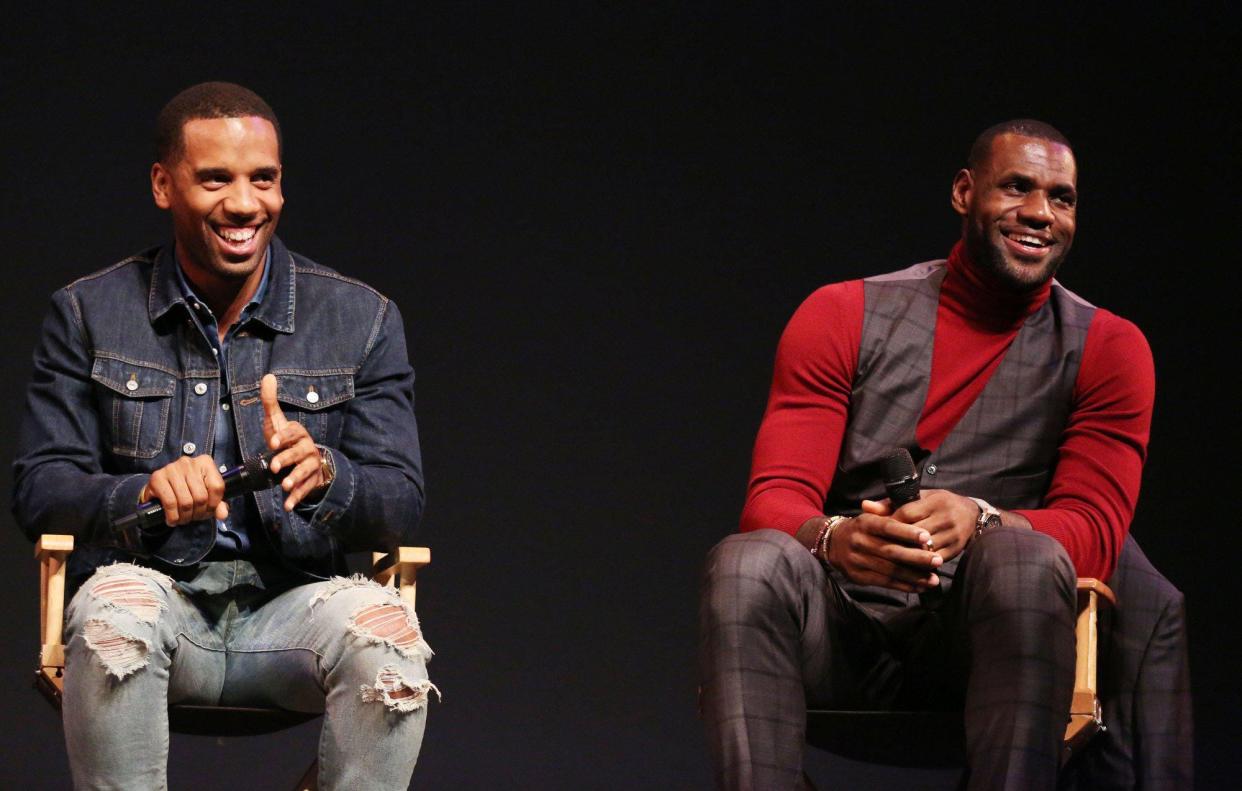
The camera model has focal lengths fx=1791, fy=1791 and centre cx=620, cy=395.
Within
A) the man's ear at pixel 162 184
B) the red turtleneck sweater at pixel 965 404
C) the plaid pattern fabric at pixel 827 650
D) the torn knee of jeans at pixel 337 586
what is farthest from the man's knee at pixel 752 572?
the man's ear at pixel 162 184

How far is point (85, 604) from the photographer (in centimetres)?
250

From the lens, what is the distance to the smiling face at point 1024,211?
9.70ft

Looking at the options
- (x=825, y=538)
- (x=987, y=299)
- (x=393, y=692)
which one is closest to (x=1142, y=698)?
(x=825, y=538)

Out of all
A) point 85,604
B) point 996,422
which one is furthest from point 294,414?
point 996,422

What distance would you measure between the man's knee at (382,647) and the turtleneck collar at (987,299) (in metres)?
1.08

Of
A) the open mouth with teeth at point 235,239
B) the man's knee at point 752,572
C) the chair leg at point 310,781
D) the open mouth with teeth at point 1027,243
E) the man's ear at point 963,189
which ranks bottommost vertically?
the chair leg at point 310,781

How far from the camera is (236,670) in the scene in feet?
8.83

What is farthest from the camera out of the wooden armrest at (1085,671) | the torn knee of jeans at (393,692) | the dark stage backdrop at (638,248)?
the dark stage backdrop at (638,248)

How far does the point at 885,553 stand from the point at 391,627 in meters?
0.71

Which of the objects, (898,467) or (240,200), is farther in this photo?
(240,200)

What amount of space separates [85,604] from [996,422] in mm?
1446

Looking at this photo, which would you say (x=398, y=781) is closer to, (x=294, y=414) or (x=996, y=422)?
(x=294, y=414)

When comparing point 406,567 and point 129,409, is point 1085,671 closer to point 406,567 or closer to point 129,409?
point 406,567

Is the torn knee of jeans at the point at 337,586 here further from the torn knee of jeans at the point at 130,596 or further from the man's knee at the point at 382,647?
the torn knee of jeans at the point at 130,596
